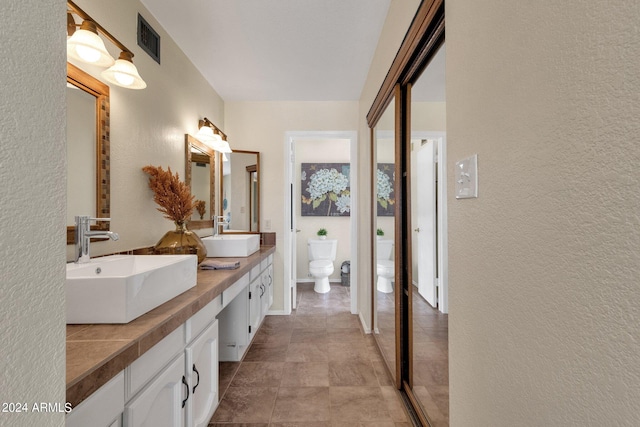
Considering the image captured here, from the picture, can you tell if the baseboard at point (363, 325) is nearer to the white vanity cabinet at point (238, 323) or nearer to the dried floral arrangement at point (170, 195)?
the white vanity cabinet at point (238, 323)

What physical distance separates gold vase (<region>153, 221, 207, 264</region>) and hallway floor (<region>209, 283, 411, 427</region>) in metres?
0.89

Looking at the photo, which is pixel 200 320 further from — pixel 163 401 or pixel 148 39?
pixel 148 39

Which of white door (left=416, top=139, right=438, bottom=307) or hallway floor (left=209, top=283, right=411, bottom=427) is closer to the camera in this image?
white door (left=416, top=139, right=438, bottom=307)

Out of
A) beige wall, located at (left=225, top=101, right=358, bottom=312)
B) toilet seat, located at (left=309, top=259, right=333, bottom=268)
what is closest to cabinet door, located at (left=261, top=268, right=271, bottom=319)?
beige wall, located at (left=225, top=101, right=358, bottom=312)

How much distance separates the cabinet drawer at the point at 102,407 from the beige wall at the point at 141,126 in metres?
0.77

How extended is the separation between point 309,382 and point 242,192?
198 centimetres

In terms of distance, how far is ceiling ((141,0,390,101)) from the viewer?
1.78 metres

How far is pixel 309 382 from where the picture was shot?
76.0 inches

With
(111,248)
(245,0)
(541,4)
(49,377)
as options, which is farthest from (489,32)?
(111,248)

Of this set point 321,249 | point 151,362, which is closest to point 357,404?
point 151,362

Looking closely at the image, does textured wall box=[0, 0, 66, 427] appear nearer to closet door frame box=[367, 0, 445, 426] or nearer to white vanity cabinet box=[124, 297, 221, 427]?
white vanity cabinet box=[124, 297, 221, 427]

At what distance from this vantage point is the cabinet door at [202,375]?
3.92 feet

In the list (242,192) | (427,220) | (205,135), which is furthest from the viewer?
(242,192)

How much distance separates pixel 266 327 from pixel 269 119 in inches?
85.9
